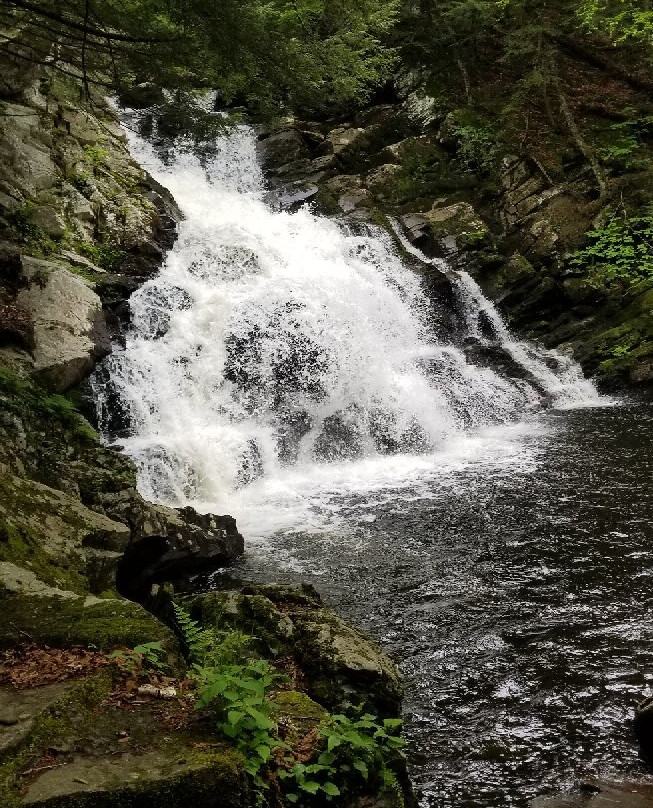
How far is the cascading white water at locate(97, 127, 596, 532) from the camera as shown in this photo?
37.1ft

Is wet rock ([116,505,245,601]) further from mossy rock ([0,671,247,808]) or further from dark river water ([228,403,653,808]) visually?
mossy rock ([0,671,247,808])

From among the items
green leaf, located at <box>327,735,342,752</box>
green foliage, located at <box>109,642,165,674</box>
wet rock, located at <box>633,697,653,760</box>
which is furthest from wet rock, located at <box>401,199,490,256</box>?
green leaf, located at <box>327,735,342,752</box>

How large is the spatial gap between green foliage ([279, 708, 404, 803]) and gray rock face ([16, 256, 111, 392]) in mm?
7772

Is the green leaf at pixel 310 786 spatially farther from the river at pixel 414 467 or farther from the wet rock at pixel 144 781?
the river at pixel 414 467

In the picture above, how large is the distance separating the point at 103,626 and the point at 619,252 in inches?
666

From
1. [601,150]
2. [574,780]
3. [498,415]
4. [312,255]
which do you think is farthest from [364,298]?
[574,780]

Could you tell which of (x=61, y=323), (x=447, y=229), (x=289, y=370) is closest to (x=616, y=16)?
(x=447, y=229)

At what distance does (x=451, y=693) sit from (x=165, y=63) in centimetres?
653

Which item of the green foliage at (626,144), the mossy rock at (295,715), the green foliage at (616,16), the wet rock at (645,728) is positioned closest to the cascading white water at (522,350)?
the green foliage at (626,144)

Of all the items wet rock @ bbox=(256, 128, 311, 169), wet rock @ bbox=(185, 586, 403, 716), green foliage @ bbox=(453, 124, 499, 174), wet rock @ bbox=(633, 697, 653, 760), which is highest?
wet rock @ bbox=(256, 128, 311, 169)

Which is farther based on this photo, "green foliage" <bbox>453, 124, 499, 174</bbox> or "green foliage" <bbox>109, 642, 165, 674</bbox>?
"green foliage" <bbox>453, 124, 499, 174</bbox>

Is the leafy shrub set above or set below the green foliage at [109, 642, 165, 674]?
below

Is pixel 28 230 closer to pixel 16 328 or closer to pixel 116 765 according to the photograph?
pixel 16 328

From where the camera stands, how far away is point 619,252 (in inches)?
672
